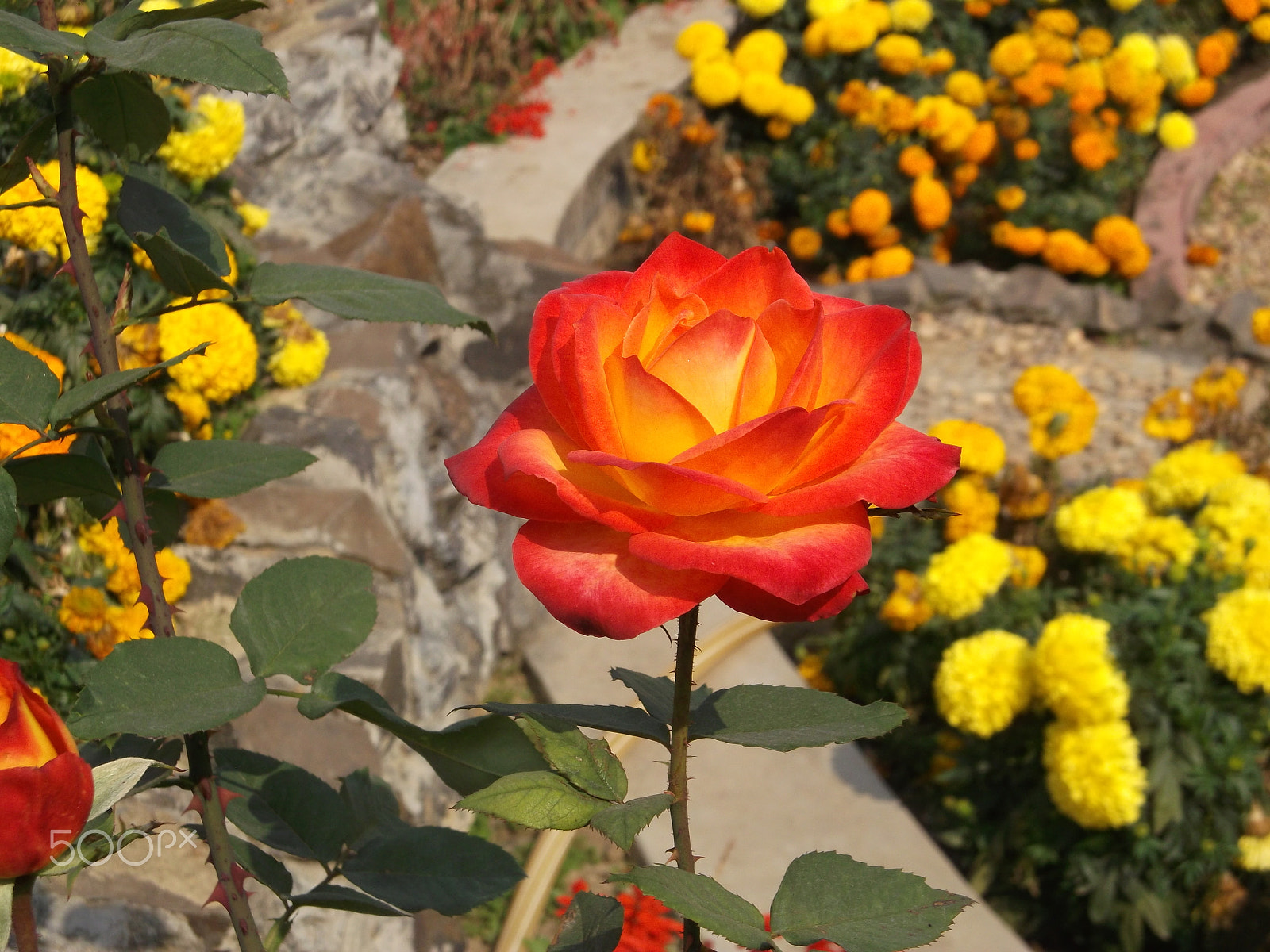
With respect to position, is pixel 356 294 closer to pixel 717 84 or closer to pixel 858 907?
pixel 858 907

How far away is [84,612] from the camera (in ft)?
5.83

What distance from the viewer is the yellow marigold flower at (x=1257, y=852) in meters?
2.29

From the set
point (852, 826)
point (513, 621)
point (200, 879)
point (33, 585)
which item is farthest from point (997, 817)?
point (33, 585)

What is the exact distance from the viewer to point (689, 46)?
6324mm

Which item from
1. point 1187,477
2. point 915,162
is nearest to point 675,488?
point 1187,477

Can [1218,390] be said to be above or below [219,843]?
below

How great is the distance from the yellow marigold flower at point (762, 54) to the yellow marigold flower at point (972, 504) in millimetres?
3633

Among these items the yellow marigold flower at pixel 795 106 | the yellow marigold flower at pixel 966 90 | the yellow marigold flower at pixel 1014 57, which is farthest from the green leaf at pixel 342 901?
the yellow marigold flower at pixel 1014 57

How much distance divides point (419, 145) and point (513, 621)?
3.32 m

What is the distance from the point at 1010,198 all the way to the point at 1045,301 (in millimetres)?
551

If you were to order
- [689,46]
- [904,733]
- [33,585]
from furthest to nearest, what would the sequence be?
[689,46] → [904,733] → [33,585]

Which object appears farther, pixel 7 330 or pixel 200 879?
pixel 7 330

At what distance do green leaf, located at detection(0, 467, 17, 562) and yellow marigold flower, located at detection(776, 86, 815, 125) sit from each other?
19.2 feet

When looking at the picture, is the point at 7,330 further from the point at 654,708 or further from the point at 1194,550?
the point at 1194,550
